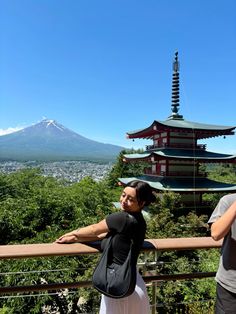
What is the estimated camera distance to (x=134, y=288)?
4.61 feet

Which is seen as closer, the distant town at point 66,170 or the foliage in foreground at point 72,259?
the foliage in foreground at point 72,259

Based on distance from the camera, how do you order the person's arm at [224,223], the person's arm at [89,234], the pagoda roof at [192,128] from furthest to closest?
Result: the pagoda roof at [192,128] → the person's arm at [89,234] → the person's arm at [224,223]

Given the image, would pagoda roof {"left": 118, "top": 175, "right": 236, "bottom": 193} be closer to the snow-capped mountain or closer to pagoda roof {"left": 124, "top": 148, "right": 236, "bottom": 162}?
pagoda roof {"left": 124, "top": 148, "right": 236, "bottom": 162}

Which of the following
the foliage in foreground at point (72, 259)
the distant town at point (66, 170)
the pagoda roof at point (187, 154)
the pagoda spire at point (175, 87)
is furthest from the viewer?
the distant town at point (66, 170)

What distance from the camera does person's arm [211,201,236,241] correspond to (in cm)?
138

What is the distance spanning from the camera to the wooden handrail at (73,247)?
1.46m

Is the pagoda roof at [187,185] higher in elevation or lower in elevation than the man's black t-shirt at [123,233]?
lower

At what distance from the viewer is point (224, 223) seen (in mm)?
1396

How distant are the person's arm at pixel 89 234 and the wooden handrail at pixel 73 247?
3 cm

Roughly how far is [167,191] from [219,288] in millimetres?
12462

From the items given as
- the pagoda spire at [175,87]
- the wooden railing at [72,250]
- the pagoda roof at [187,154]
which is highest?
the pagoda spire at [175,87]

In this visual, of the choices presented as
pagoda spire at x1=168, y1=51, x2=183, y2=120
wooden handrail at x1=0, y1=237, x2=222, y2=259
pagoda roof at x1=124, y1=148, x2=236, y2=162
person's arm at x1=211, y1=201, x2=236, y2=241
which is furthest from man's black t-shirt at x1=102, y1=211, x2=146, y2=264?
pagoda spire at x1=168, y1=51, x2=183, y2=120

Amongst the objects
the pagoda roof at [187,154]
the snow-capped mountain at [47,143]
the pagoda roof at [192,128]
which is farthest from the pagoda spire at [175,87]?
the snow-capped mountain at [47,143]

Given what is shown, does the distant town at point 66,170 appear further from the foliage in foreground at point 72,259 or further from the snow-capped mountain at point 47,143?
the foliage in foreground at point 72,259
